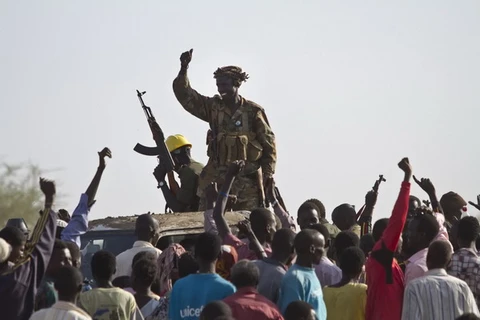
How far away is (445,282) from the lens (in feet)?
36.7

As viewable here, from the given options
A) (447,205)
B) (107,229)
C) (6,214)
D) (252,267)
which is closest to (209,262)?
(252,267)

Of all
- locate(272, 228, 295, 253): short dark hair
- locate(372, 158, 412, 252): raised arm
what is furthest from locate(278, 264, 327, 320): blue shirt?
locate(372, 158, 412, 252): raised arm

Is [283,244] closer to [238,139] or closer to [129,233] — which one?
[129,233]

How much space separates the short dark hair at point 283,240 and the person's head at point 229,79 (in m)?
5.04

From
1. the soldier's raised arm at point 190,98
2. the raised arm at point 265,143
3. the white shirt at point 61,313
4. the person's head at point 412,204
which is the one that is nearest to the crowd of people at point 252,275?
the white shirt at point 61,313

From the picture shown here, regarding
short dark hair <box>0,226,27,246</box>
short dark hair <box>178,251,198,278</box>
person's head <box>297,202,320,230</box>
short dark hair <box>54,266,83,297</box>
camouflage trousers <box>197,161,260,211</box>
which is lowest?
short dark hair <box>54,266,83,297</box>

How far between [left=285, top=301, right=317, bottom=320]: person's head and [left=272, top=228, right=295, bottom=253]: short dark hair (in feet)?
4.32

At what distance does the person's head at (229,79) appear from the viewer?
16281 millimetres

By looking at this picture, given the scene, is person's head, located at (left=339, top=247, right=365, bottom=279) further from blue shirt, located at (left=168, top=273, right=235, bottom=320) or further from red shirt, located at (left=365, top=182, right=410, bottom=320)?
blue shirt, located at (left=168, top=273, right=235, bottom=320)

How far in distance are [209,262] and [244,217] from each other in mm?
3996

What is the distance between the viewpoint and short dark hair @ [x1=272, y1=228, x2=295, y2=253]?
37.3 feet

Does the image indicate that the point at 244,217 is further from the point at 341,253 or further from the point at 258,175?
the point at 341,253

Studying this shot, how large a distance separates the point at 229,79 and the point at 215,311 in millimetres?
Answer: 6708

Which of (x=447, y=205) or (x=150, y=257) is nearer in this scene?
(x=150, y=257)
